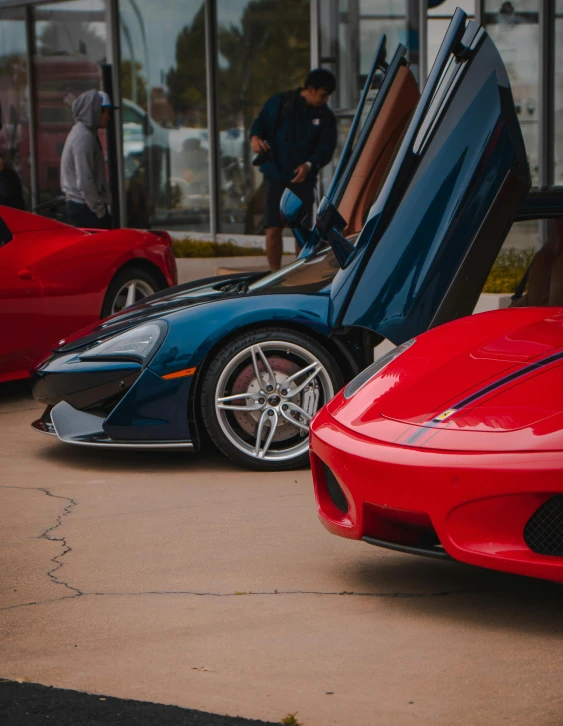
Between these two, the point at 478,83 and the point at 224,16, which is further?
the point at 224,16

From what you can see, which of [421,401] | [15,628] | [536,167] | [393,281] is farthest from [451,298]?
[536,167]

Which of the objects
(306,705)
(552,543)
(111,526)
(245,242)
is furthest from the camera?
(245,242)

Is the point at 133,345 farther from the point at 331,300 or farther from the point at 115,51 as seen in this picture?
the point at 115,51

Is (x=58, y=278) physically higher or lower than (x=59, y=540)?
higher

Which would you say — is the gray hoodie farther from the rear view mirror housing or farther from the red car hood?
the red car hood

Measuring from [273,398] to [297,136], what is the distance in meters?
4.92

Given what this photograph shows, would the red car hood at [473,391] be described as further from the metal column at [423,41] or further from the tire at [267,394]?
the metal column at [423,41]

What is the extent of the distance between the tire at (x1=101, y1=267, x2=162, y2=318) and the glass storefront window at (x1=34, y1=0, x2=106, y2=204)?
10.5 metres

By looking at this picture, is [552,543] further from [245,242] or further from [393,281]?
[245,242]

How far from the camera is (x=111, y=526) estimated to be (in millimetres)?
4527

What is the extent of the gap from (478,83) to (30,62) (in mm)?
16634

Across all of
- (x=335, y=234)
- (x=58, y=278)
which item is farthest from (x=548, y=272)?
(x=58, y=278)

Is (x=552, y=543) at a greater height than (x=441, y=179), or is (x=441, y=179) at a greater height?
(x=441, y=179)

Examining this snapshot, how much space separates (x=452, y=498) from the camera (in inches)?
127
